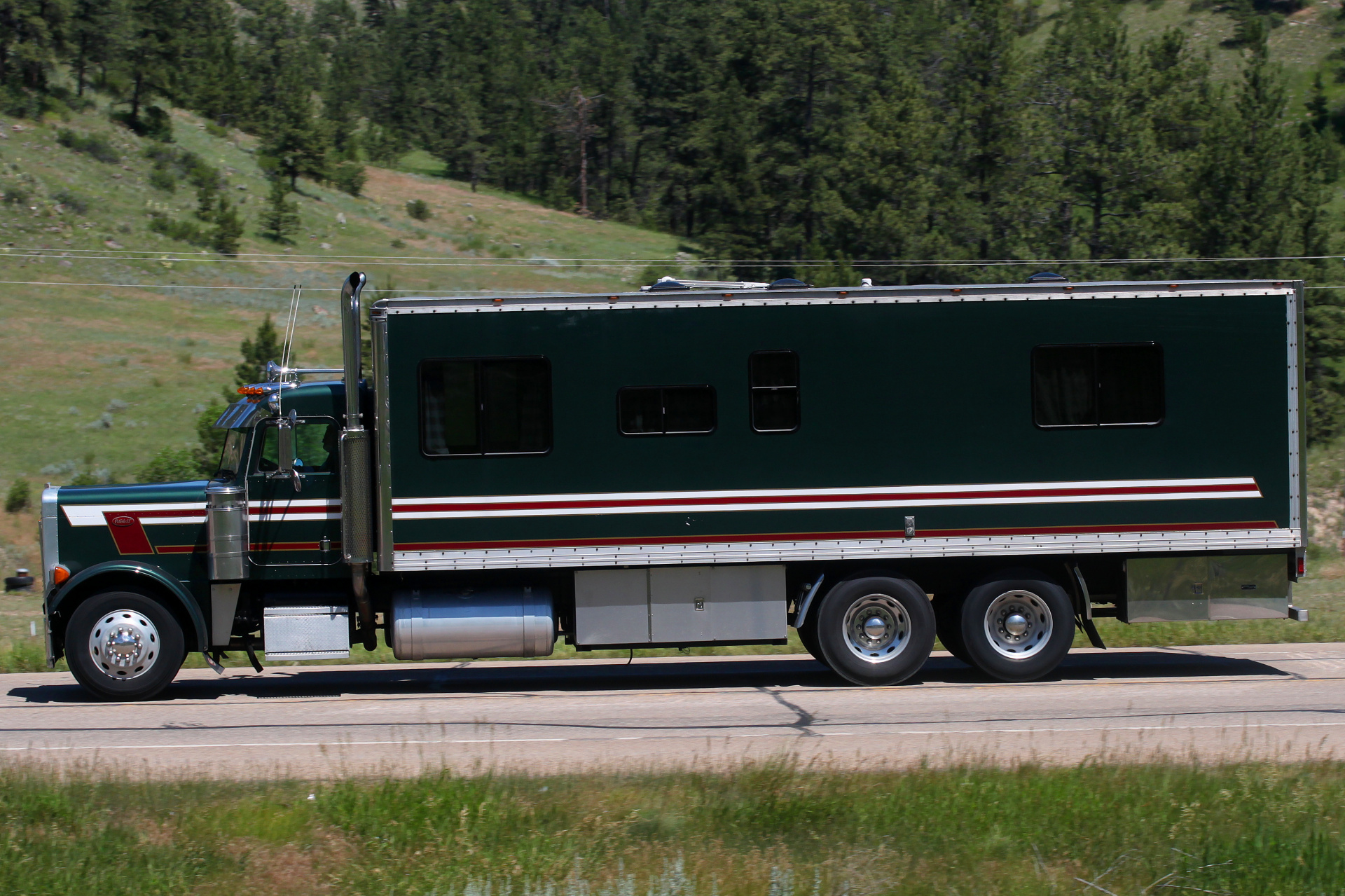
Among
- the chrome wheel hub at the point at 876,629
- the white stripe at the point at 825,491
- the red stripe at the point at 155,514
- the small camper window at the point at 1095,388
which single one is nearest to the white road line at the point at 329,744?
the white stripe at the point at 825,491

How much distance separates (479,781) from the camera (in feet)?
26.5

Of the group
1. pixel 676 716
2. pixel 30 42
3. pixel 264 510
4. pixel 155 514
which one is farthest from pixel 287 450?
pixel 30 42

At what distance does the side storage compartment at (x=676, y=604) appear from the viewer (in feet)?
40.7

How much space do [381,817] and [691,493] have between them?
5.39 metres

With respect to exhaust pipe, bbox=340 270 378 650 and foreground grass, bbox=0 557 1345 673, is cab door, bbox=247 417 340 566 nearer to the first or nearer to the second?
exhaust pipe, bbox=340 270 378 650

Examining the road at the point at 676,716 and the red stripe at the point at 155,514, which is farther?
the red stripe at the point at 155,514

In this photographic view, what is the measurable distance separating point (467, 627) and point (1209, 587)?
278 inches

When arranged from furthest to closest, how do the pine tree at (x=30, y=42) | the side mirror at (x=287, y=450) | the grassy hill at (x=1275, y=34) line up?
1. the grassy hill at (x=1275, y=34)
2. the pine tree at (x=30, y=42)
3. the side mirror at (x=287, y=450)

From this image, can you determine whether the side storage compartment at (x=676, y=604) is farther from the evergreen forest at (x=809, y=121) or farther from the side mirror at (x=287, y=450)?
the evergreen forest at (x=809, y=121)

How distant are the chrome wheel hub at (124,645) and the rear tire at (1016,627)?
7642mm

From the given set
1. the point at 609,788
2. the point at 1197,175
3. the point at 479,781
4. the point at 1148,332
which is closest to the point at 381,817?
the point at 479,781

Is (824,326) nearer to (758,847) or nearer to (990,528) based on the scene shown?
(990,528)

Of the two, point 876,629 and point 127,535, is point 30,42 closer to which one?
point 127,535

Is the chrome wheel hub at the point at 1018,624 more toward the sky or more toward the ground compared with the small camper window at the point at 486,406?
more toward the ground
